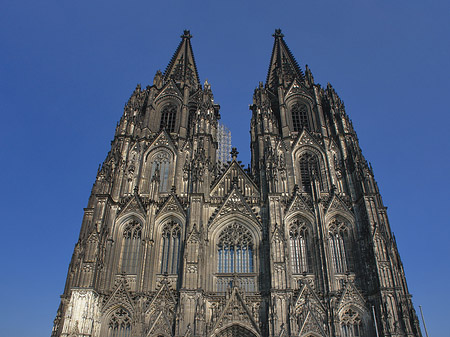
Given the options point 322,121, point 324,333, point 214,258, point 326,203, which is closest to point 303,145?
point 322,121

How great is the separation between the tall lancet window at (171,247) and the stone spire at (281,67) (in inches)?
771

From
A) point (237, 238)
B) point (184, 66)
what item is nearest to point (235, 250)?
point (237, 238)

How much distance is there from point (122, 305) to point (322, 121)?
76.9 feet

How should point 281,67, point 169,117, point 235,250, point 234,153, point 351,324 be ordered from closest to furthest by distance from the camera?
point 351,324 → point 235,250 → point 234,153 → point 169,117 → point 281,67

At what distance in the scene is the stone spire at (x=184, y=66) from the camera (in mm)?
42312

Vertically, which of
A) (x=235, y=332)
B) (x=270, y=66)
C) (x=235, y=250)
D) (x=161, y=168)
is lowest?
(x=235, y=332)

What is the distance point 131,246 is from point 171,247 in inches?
118

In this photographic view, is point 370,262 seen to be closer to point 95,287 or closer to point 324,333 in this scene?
point 324,333

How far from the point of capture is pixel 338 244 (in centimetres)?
2761

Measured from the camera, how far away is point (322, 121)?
35344 millimetres

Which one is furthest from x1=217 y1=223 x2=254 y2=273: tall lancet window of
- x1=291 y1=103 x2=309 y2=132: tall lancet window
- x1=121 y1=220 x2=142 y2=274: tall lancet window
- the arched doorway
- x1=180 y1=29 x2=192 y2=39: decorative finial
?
x1=180 y1=29 x2=192 y2=39: decorative finial

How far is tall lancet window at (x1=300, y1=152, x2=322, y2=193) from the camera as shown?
30.8 m

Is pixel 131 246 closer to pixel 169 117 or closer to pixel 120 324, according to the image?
pixel 120 324

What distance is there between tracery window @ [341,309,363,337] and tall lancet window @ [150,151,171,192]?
16262 millimetres
